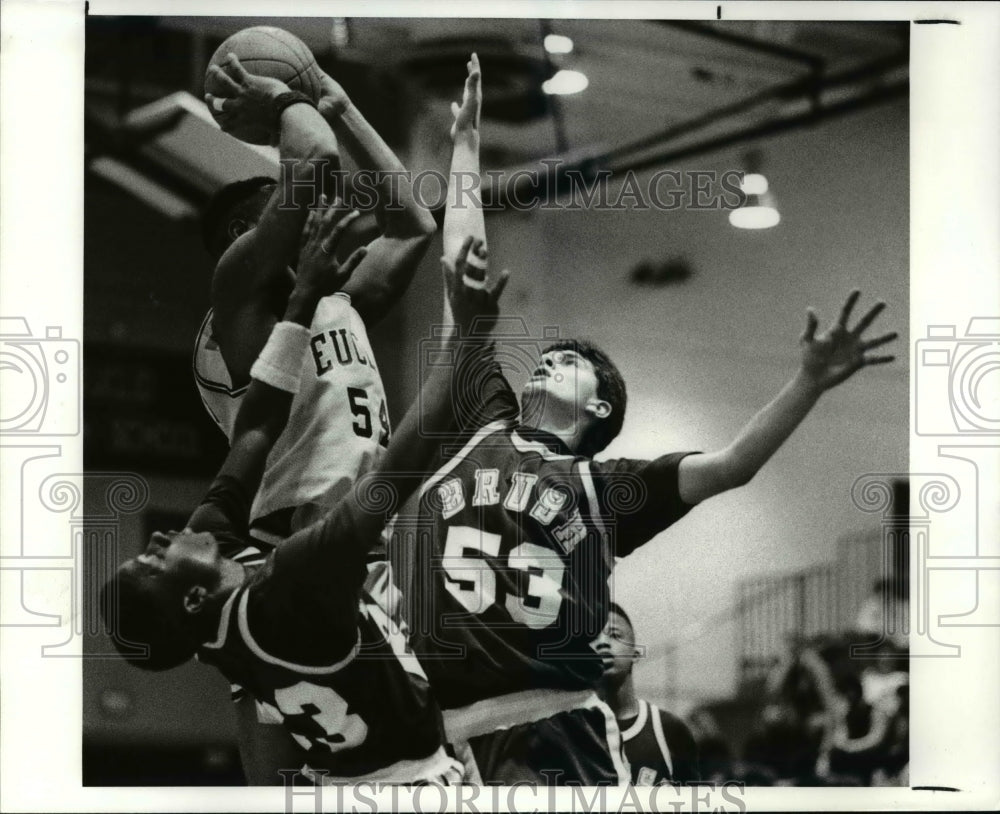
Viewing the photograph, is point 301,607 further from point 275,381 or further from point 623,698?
point 623,698

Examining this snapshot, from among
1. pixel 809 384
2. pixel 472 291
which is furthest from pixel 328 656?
pixel 809 384

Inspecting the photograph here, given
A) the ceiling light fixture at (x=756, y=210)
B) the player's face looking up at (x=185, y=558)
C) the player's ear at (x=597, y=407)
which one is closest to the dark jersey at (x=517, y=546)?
the player's ear at (x=597, y=407)

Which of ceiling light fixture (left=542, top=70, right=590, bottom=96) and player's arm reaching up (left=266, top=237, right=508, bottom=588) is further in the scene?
ceiling light fixture (left=542, top=70, right=590, bottom=96)

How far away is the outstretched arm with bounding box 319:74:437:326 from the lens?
8.09 feet

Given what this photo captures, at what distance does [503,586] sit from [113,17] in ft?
5.30

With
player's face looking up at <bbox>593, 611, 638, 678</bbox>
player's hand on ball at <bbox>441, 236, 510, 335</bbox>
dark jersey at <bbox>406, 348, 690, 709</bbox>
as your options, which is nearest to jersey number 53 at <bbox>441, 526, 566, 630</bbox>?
dark jersey at <bbox>406, 348, 690, 709</bbox>

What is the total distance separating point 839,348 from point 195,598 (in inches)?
62.1

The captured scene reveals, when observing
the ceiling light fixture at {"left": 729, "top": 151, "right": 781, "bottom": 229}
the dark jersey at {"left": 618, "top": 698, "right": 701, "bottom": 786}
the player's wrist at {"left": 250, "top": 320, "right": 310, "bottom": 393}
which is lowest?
the dark jersey at {"left": 618, "top": 698, "right": 701, "bottom": 786}

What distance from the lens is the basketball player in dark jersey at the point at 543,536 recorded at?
240 centimetres

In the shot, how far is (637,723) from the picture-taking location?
7.96 ft

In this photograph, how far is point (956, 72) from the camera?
2.49 meters

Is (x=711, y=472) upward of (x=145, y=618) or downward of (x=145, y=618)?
upward

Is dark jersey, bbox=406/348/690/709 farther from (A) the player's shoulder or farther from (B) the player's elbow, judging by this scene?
(B) the player's elbow

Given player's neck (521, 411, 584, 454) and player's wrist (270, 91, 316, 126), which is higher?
player's wrist (270, 91, 316, 126)
